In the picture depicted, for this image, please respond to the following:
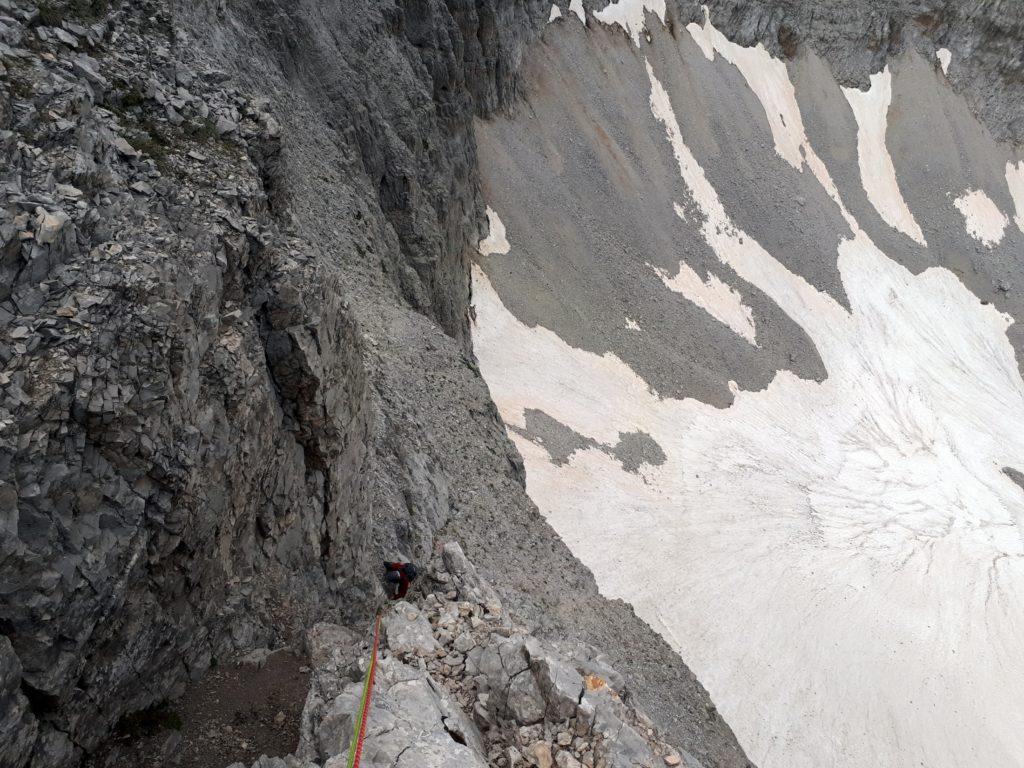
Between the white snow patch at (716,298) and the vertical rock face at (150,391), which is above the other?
the white snow patch at (716,298)

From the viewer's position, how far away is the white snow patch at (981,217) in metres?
63.3

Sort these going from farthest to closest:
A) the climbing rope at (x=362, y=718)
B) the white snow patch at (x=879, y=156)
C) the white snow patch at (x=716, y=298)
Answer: the white snow patch at (x=879, y=156) → the white snow patch at (x=716, y=298) → the climbing rope at (x=362, y=718)

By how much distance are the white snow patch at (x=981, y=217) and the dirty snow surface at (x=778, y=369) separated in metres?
0.22

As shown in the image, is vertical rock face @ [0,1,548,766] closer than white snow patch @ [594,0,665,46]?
Yes

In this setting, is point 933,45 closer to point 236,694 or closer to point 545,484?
point 545,484

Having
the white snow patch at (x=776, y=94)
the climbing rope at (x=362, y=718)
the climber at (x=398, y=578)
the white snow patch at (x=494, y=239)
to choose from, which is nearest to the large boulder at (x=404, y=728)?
the climbing rope at (x=362, y=718)

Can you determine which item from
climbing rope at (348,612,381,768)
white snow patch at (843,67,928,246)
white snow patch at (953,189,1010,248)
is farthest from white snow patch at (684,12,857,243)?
climbing rope at (348,612,381,768)

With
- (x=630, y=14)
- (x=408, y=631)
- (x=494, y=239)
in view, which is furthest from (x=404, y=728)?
(x=630, y=14)

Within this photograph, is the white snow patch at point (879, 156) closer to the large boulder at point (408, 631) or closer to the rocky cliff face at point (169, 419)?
the rocky cliff face at point (169, 419)

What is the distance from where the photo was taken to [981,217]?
211 ft

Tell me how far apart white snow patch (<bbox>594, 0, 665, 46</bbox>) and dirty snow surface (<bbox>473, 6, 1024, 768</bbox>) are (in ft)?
0.73

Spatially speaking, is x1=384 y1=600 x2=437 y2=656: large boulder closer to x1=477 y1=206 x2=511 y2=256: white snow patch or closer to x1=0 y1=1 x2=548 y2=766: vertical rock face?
x1=0 y1=1 x2=548 y2=766: vertical rock face

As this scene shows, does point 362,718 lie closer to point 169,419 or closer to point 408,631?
point 408,631

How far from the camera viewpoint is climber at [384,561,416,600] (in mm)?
14297
